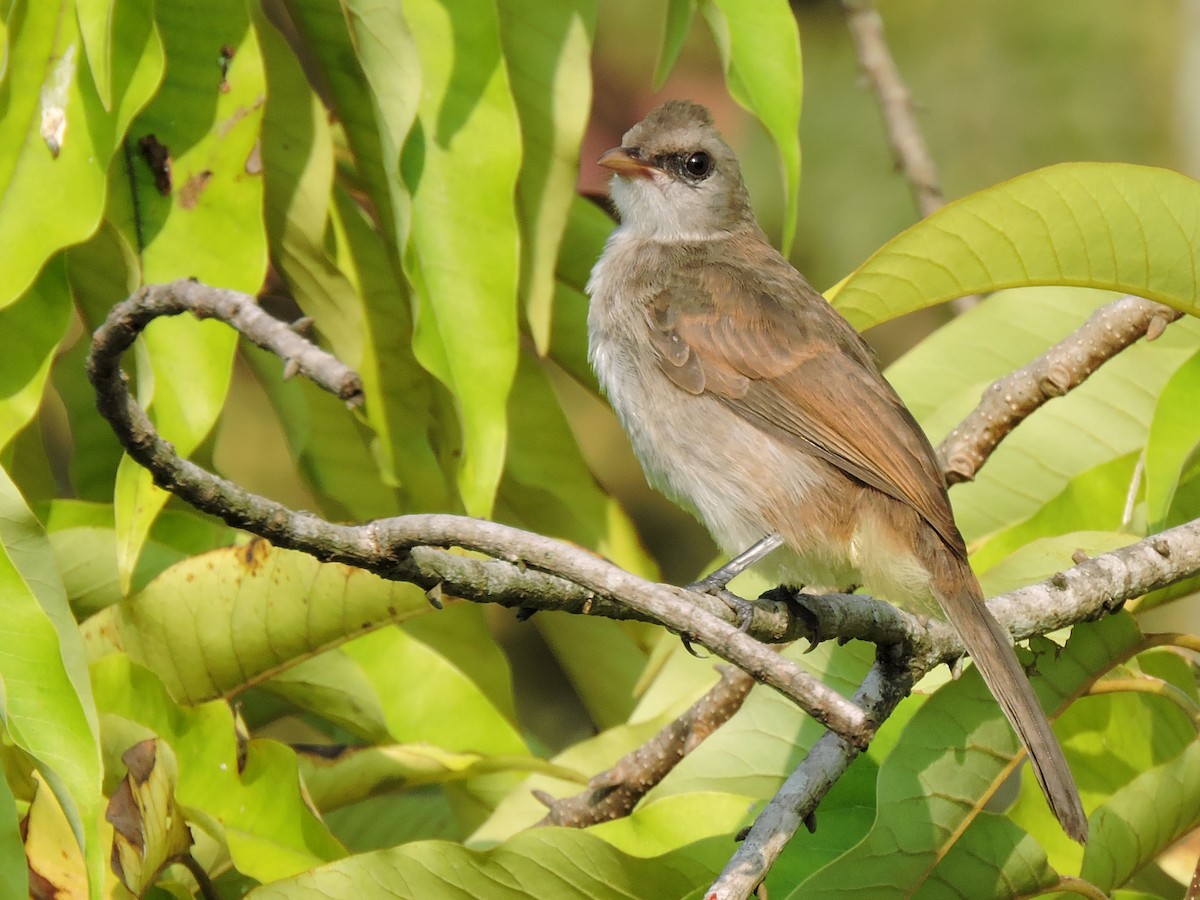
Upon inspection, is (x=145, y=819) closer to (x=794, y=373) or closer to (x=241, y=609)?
(x=241, y=609)

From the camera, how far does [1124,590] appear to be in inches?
92.6

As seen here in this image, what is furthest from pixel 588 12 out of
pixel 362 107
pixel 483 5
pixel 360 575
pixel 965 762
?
pixel 965 762

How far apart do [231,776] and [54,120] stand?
3.83ft

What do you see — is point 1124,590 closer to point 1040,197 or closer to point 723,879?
point 1040,197

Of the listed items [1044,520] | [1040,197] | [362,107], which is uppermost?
[362,107]

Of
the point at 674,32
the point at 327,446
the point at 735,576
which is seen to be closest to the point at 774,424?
the point at 735,576

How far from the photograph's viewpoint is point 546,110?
286cm

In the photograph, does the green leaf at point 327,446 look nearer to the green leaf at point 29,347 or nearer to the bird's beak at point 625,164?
the green leaf at point 29,347

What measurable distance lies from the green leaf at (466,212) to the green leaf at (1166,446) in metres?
1.25

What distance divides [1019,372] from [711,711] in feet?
3.11

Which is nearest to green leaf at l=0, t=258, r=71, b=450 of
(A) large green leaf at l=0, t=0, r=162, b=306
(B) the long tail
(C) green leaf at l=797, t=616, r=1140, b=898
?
(A) large green leaf at l=0, t=0, r=162, b=306

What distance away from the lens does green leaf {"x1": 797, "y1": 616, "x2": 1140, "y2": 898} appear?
2156 mm

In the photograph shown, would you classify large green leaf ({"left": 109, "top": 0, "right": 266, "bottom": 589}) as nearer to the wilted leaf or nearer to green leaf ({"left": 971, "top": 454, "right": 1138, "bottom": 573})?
the wilted leaf

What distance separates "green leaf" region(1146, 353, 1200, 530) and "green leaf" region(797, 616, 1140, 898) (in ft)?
1.24
